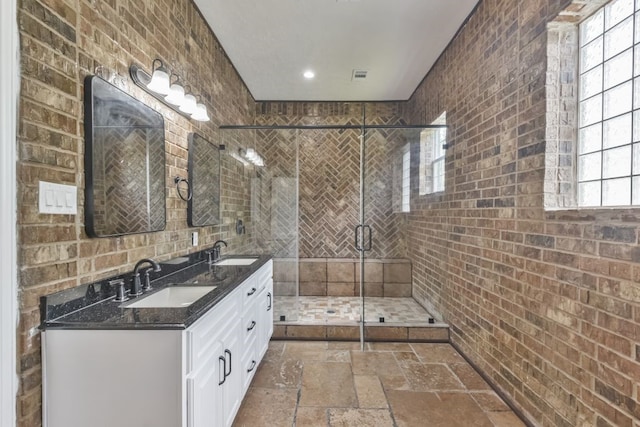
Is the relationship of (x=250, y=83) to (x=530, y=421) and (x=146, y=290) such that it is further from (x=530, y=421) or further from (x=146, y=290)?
(x=530, y=421)

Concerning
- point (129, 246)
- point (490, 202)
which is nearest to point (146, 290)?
point (129, 246)

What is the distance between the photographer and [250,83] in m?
3.99

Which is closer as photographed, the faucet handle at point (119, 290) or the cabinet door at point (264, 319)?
the faucet handle at point (119, 290)

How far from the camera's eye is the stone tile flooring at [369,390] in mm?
2002

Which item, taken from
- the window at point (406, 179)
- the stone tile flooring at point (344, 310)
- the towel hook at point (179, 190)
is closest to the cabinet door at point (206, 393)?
the towel hook at point (179, 190)

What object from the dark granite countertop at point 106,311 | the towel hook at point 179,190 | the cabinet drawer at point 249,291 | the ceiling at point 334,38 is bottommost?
the cabinet drawer at point 249,291

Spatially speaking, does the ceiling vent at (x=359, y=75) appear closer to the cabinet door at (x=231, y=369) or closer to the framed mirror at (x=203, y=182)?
the framed mirror at (x=203, y=182)

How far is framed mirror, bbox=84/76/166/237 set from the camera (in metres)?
1.40

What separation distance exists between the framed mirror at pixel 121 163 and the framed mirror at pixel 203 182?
0.41 m

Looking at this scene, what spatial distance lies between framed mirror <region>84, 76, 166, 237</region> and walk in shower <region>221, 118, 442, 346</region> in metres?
1.71

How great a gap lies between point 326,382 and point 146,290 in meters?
1.52

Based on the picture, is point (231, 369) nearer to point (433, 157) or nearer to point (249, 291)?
point (249, 291)

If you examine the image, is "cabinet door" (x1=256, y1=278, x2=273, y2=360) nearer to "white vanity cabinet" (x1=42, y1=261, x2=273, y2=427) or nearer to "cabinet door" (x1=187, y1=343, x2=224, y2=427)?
"cabinet door" (x1=187, y1=343, x2=224, y2=427)

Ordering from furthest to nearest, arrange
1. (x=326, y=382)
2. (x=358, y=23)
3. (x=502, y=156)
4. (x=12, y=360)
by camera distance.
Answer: (x=358, y=23) → (x=326, y=382) → (x=502, y=156) → (x=12, y=360)
